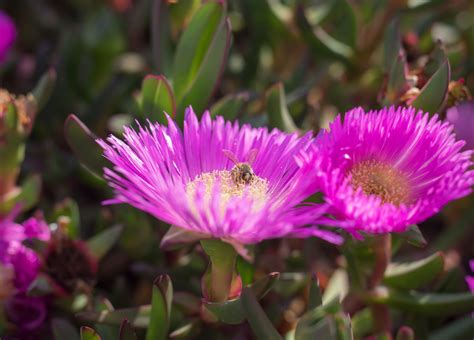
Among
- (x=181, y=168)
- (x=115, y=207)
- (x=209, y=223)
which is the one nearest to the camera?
(x=209, y=223)

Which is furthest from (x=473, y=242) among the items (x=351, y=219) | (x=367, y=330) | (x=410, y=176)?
(x=351, y=219)

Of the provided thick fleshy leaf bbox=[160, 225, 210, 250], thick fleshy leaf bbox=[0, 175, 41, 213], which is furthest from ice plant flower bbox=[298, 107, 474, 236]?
thick fleshy leaf bbox=[0, 175, 41, 213]

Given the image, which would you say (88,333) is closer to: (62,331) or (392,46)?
(62,331)

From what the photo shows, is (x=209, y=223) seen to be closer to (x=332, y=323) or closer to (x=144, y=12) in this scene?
(x=332, y=323)

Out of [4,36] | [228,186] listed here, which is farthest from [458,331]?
[4,36]

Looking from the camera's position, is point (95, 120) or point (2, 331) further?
point (95, 120)

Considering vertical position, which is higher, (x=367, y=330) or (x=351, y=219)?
(x=351, y=219)
